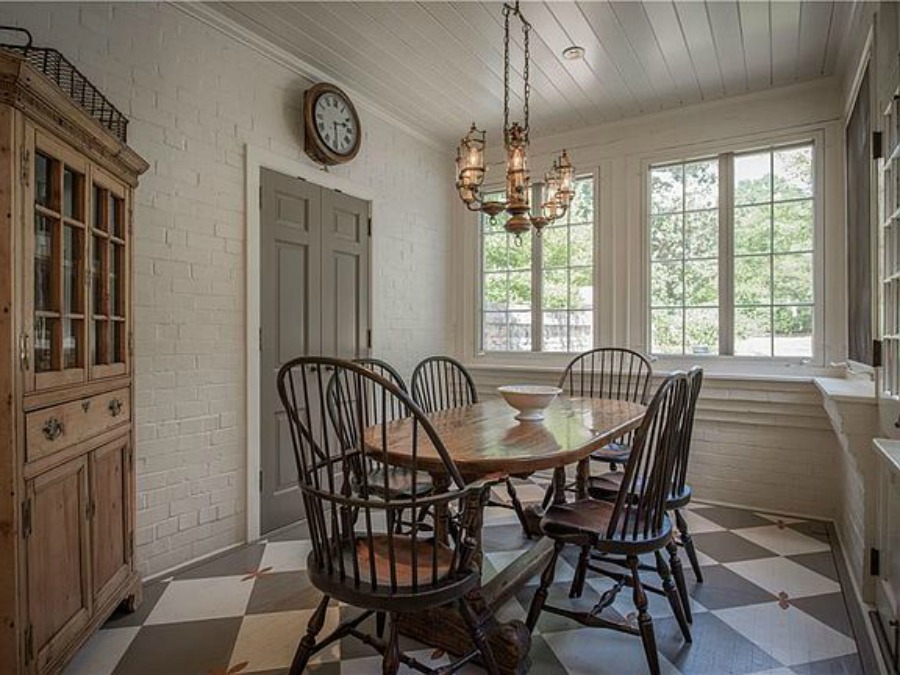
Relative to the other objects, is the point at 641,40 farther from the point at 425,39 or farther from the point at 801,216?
the point at 801,216

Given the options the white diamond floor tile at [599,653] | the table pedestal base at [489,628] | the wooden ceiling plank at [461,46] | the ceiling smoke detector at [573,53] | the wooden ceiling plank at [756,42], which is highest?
the wooden ceiling plank at [461,46]

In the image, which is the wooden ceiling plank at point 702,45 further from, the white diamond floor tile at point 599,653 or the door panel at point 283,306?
the white diamond floor tile at point 599,653

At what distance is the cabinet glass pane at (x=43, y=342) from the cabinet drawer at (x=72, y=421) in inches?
5.1

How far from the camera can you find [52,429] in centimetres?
161

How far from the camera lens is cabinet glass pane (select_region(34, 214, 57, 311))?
5.23ft

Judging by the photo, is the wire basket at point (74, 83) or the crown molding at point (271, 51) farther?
the crown molding at point (271, 51)

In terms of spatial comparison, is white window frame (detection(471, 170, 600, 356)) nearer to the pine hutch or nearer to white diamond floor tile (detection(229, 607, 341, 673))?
white diamond floor tile (detection(229, 607, 341, 673))

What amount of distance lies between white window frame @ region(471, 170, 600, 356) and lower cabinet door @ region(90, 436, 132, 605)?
2914 millimetres

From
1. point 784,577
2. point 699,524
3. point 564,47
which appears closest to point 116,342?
point 564,47

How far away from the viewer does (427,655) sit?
1.91 meters

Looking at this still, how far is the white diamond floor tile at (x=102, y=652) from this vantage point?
182 cm

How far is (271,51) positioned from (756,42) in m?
2.60

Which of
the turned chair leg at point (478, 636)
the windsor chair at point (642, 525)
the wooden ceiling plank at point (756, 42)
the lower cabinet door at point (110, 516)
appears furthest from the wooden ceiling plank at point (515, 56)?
the turned chair leg at point (478, 636)

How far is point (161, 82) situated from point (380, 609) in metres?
2.44
